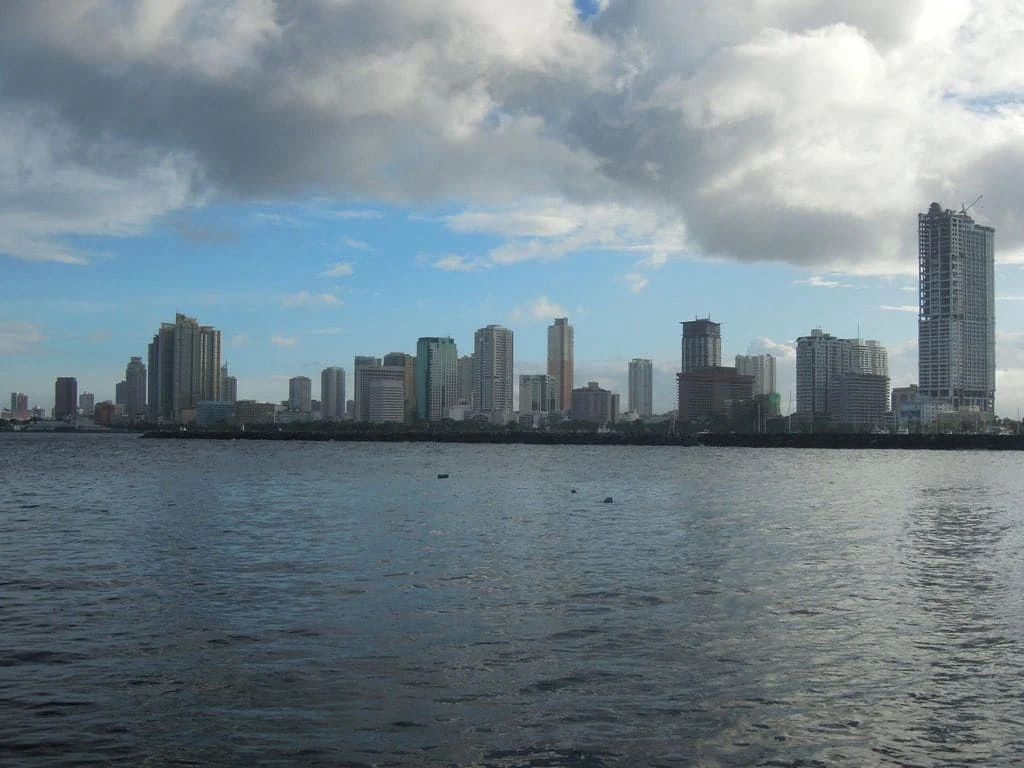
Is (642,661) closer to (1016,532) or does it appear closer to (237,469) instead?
(1016,532)

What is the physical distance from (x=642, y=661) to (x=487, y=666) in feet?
9.09

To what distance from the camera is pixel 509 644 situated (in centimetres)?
1777

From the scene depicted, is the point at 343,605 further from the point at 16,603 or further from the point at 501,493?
the point at 501,493

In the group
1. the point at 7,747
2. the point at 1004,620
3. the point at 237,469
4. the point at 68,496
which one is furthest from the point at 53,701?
the point at 237,469

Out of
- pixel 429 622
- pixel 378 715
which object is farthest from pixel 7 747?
pixel 429 622

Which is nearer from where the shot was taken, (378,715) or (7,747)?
(7,747)

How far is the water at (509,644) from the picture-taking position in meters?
12.5

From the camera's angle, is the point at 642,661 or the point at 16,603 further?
the point at 16,603

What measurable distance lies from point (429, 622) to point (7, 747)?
897 centimetres

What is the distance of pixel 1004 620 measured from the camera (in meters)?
20.5

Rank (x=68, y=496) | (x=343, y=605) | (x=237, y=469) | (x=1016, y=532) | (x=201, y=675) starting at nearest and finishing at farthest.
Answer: (x=201, y=675) < (x=343, y=605) < (x=1016, y=532) < (x=68, y=496) < (x=237, y=469)

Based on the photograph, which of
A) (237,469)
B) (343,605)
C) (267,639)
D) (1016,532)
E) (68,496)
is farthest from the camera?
(237,469)

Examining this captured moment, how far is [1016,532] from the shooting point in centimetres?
3872

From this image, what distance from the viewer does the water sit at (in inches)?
492
